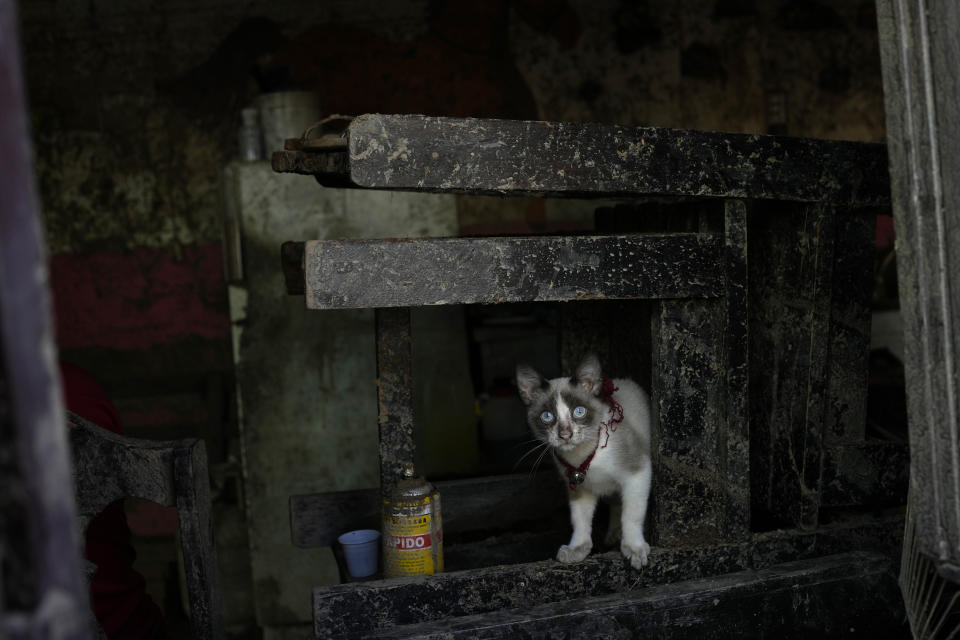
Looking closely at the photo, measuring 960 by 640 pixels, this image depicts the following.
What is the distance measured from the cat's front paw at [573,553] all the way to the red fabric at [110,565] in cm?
124

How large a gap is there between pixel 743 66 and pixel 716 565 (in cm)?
326

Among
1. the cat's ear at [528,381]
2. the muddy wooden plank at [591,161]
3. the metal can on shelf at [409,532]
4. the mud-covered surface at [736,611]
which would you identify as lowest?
the mud-covered surface at [736,611]

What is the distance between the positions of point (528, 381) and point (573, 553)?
0.49 meters

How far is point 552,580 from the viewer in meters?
1.98

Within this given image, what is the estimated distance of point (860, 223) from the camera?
86.4 inches

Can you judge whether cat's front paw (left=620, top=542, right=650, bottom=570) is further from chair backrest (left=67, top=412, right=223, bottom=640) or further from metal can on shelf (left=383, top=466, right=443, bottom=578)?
chair backrest (left=67, top=412, right=223, bottom=640)

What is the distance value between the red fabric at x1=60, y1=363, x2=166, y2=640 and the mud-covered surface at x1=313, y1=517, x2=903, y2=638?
2.40ft

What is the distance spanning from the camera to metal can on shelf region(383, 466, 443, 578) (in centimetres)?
203

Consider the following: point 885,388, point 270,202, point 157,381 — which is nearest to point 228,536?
point 157,381

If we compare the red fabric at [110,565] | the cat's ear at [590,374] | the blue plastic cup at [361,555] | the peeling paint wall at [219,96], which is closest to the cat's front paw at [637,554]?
the cat's ear at [590,374]

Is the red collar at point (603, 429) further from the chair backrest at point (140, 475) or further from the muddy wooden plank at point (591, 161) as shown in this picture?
the chair backrest at point (140, 475)

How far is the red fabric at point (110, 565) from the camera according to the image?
223cm

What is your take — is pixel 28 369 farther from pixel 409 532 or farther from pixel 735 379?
pixel 735 379

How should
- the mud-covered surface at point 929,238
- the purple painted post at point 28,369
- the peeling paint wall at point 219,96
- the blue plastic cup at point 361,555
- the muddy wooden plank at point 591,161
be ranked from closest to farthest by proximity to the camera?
1. the purple painted post at point 28,369
2. the mud-covered surface at point 929,238
3. the muddy wooden plank at point 591,161
4. the blue plastic cup at point 361,555
5. the peeling paint wall at point 219,96
